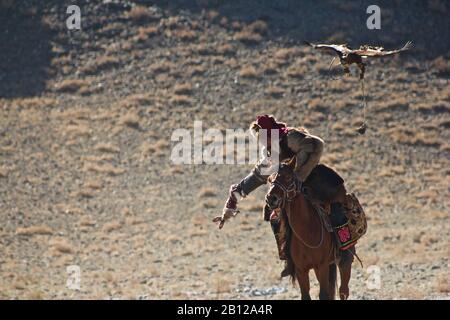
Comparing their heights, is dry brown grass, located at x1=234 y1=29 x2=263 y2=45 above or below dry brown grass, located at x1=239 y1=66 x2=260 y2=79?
above

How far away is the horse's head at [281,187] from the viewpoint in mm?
11688

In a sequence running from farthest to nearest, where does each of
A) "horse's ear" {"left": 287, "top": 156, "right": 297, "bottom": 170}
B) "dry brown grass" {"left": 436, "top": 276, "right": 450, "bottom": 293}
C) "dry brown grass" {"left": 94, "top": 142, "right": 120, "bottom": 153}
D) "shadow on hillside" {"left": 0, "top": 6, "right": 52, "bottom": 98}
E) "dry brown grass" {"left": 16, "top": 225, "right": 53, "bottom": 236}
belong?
"shadow on hillside" {"left": 0, "top": 6, "right": 52, "bottom": 98} < "dry brown grass" {"left": 94, "top": 142, "right": 120, "bottom": 153} < "dry brown grass" {"left": 16, "top": 225, "right": 53, "bottom": 236} < "dry brown grass" {"left": 436, "top": 276, "right": 450, "bottom": 293} < "horse's ear" {"left": 287, "top": 156, "right": 297, "bottom": 170}

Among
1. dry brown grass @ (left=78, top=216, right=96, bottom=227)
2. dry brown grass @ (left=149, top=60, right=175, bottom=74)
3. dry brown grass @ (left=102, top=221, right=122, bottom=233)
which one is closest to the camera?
dry brown grass @ (left=102, top=221, right=122, bottom=233)

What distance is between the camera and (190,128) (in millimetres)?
33844

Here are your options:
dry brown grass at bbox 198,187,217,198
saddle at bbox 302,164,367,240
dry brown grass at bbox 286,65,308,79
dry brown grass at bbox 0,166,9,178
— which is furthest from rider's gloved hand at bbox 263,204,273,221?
dry brown grass at bbox 286,65,308,79

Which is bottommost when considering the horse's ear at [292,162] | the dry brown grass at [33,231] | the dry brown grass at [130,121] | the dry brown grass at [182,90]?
the dry brown grass at [33,231]

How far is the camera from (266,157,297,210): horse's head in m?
11.7

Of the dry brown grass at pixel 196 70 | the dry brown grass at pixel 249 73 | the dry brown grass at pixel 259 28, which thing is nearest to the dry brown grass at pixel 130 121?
the dry brown grass at pixel 196 70

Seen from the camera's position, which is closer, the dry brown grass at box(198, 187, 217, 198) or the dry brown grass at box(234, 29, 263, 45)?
the dry brown grass at box(198, 187, 217, 198)

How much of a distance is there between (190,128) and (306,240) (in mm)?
21594

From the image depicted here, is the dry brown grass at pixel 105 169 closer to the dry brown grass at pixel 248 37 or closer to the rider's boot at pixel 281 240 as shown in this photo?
the dry brown grass at pixel 248 37

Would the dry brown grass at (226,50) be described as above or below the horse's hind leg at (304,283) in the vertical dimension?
above

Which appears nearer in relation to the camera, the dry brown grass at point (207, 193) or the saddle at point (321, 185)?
the saddle at point (321, 185)

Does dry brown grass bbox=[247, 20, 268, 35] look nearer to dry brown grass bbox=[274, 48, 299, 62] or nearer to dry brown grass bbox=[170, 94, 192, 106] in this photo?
dry brown grass bbox=[274, 48, 299, 62]
